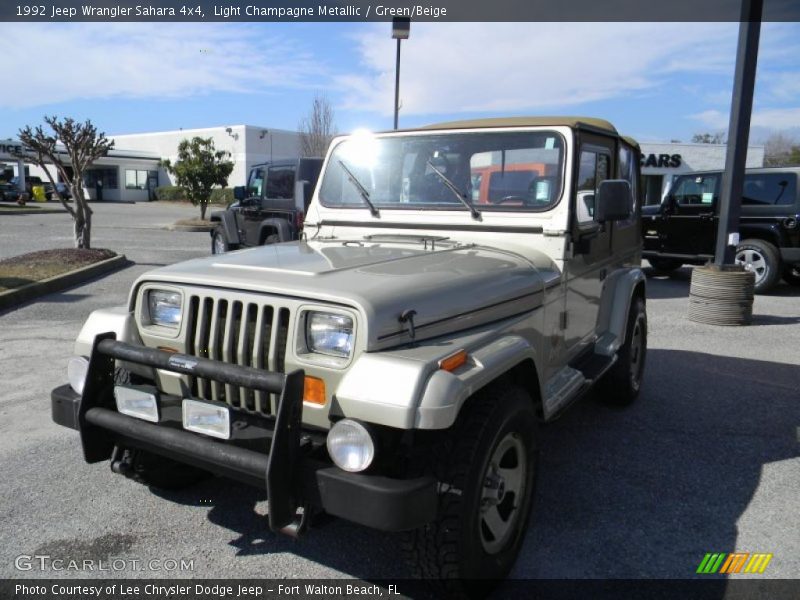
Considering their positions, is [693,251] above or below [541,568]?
above

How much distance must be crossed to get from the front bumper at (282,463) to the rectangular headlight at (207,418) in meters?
0.03

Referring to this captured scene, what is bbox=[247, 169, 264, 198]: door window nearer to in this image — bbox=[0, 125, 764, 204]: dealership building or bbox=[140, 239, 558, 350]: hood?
bbox=[140, 239, 558, 350]: hood

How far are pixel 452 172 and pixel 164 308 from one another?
5.99 ft

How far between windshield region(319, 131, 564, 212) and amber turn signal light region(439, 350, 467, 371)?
1.51 meters

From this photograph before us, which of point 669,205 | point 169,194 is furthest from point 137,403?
point 169,194

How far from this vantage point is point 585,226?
368 cm

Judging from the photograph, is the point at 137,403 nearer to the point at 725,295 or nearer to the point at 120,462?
the point at 120,462

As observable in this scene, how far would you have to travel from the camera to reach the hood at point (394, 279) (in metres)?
2.34

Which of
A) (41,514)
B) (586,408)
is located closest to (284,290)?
(41,514)

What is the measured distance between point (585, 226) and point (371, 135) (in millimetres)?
1445

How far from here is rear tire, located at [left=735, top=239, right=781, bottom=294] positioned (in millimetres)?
10031

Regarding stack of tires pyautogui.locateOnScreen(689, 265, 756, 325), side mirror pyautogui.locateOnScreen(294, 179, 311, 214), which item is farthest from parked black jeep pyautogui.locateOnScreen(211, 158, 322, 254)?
stack of tires pyautogui.locateOnScreen(689, 265, 756, 325)

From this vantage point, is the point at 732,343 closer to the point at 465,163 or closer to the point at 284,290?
the point at 465,163

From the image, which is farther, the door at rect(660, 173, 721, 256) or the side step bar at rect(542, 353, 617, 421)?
the door at rect(660, 173, 721, 256)
